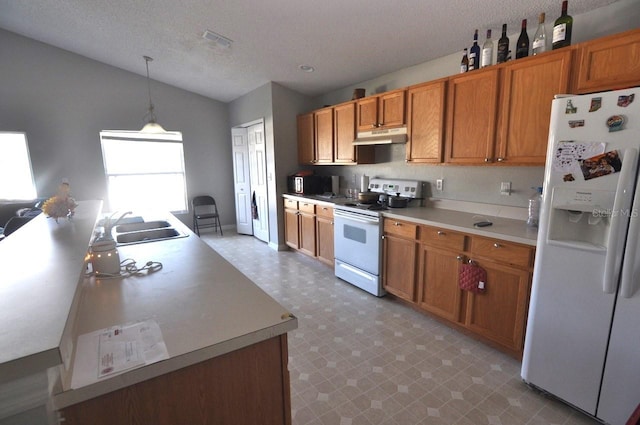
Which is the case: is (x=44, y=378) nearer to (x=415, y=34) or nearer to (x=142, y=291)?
(x=142, y=291)

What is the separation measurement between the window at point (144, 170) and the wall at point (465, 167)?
332 cm

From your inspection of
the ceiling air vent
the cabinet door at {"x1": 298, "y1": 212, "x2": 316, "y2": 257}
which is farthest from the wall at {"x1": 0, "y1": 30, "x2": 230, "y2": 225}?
the cabinet door at {"x1": 298, "y1": 212, "x2": 316, "y2": 257}

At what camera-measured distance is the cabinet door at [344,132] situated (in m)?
3.74

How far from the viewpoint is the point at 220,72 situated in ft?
14.3

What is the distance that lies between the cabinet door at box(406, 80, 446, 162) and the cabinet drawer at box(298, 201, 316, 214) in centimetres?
147

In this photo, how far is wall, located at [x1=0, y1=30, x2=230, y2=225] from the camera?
14.4ft

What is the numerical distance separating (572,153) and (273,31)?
2.65m

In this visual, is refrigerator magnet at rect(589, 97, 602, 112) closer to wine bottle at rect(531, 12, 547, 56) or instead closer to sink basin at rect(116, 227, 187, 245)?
wine bottle at rect(531, 12, 547, 56)

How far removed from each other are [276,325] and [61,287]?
0.69m

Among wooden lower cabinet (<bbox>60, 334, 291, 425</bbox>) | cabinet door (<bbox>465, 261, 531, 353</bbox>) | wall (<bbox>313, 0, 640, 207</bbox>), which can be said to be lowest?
cabinet door (<bbox>465, 261, 531, 353</bbox>)

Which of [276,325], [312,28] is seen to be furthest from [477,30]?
[276,325]

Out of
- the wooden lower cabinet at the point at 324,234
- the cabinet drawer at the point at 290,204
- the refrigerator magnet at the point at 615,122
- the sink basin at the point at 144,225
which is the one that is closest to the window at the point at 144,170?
the cabinet drawer at the point at 290,204

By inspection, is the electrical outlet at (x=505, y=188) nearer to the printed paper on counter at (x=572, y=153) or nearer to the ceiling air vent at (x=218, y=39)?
the printed paper on counter at (x=572, y=153)

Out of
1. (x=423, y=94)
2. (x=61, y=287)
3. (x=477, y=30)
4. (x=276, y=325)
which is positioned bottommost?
(x=276, y=325)
